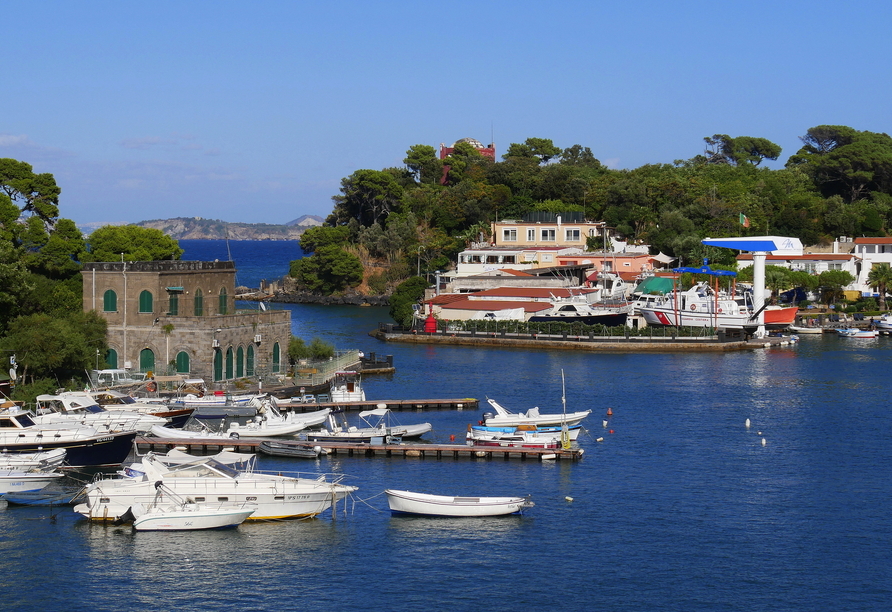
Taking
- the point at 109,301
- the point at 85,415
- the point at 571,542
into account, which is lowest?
the point at 571,542

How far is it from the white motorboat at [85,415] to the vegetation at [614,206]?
63.3 metres

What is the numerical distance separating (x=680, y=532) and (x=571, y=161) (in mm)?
120578

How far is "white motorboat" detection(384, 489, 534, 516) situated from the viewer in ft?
99.3

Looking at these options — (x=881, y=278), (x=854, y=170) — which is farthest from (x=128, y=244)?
(x=854, y=170)

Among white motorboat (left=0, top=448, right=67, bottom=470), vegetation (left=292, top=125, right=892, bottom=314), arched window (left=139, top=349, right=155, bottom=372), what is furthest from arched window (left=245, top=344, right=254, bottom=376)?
vegetation (left=292, top=125, right=892, bottom=314)

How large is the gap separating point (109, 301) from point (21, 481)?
1560cm

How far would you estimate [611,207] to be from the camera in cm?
10944

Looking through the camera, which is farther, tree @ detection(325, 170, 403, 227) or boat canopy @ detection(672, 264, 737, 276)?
tree @ detection(325, 170, 403, 227)

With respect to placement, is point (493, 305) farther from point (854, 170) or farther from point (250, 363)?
point (854, 170)

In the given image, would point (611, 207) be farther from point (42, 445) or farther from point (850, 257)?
point (42, 445)

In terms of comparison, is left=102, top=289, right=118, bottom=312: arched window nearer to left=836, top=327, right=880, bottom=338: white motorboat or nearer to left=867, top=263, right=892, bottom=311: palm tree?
left=836, top=327, right=880, bottom=338: white motorboat

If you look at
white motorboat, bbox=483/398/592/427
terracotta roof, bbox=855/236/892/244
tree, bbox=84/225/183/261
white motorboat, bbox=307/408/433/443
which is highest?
terracotta roof, bbox=855/236/892/244

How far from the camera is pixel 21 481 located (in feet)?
105

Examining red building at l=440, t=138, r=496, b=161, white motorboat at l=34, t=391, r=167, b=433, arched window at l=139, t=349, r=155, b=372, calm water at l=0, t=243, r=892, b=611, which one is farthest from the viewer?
red building at l=440, t=138, r=496, b=161
